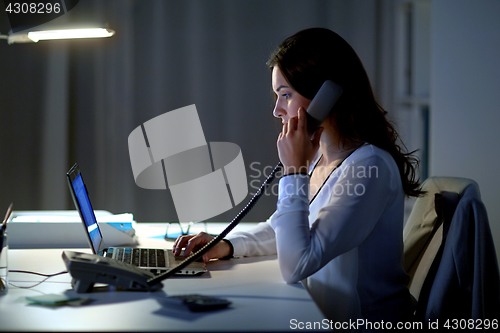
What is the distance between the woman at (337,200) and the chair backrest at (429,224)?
59mm

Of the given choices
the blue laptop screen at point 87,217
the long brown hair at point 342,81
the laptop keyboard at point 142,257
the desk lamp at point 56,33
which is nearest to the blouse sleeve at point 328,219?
the long brown hair at point 342,81

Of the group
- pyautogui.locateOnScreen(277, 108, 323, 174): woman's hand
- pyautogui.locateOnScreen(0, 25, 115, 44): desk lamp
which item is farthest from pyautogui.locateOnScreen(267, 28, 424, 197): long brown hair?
pyautogui.locateOnScreen(0, 25, 115, 44): desk lamp

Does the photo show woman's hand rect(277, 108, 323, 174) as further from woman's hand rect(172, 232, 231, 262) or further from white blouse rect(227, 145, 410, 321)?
woman's hand rect(172, 232, 231, 262)

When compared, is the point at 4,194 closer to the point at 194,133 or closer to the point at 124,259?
the point at 194,133

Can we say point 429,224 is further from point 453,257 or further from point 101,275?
point 101,275

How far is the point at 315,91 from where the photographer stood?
1.08 metres

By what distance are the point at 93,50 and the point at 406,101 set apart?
193 cm

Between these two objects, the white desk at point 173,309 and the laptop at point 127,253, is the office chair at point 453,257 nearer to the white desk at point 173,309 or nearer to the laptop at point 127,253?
the white desk at point 173,309

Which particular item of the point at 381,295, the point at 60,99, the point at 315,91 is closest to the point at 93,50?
the point at 60,99

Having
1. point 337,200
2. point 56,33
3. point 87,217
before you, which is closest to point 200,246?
point 87,217

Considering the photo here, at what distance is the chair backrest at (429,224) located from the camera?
1.06 metres

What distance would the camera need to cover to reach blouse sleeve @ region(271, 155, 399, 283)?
2.82 feet

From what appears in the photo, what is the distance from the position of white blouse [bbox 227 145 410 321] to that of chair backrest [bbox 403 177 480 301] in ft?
0.30

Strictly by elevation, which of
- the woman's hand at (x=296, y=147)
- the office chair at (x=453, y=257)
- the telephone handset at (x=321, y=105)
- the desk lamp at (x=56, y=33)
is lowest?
the office chair at (x=453, y=257)
